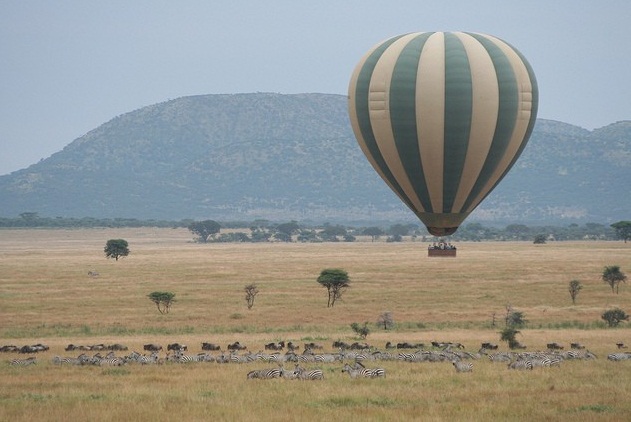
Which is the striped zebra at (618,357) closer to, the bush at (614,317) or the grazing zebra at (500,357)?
the grazing zebra at (500,357)

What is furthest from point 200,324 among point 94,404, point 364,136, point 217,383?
point 94,404

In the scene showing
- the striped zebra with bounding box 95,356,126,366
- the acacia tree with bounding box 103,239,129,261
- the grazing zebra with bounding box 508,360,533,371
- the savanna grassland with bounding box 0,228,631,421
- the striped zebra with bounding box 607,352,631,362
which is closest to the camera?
the savanna grassland with bounding box 0,228,631,421

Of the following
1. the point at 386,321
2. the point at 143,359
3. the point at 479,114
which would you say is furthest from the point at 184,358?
the point at 386,321

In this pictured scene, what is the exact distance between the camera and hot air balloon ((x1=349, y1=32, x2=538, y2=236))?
45.9m

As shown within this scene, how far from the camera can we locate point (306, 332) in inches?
2056

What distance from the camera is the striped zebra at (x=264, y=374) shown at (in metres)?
32.8

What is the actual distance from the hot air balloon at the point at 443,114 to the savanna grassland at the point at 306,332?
695 centimetres

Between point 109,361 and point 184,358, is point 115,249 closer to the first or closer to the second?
point 109,361

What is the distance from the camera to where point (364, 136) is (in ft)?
158

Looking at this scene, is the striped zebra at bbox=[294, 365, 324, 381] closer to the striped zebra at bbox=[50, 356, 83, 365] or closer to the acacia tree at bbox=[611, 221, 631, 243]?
the striped zebra at bbox=[50, 356, 83, 365]

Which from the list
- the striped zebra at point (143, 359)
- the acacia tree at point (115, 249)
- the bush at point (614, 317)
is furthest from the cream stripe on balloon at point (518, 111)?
the acacia tree at point (115, 249)

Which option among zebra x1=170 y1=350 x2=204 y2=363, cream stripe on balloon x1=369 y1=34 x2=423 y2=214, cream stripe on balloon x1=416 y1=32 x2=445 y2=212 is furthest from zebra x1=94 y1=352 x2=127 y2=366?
cream stripe on balloon x1=416 y1=32 x2=445 y2=212

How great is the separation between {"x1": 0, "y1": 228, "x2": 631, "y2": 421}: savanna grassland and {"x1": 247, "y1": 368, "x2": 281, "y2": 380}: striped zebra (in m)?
0.35

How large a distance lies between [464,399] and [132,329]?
95.8 feet
